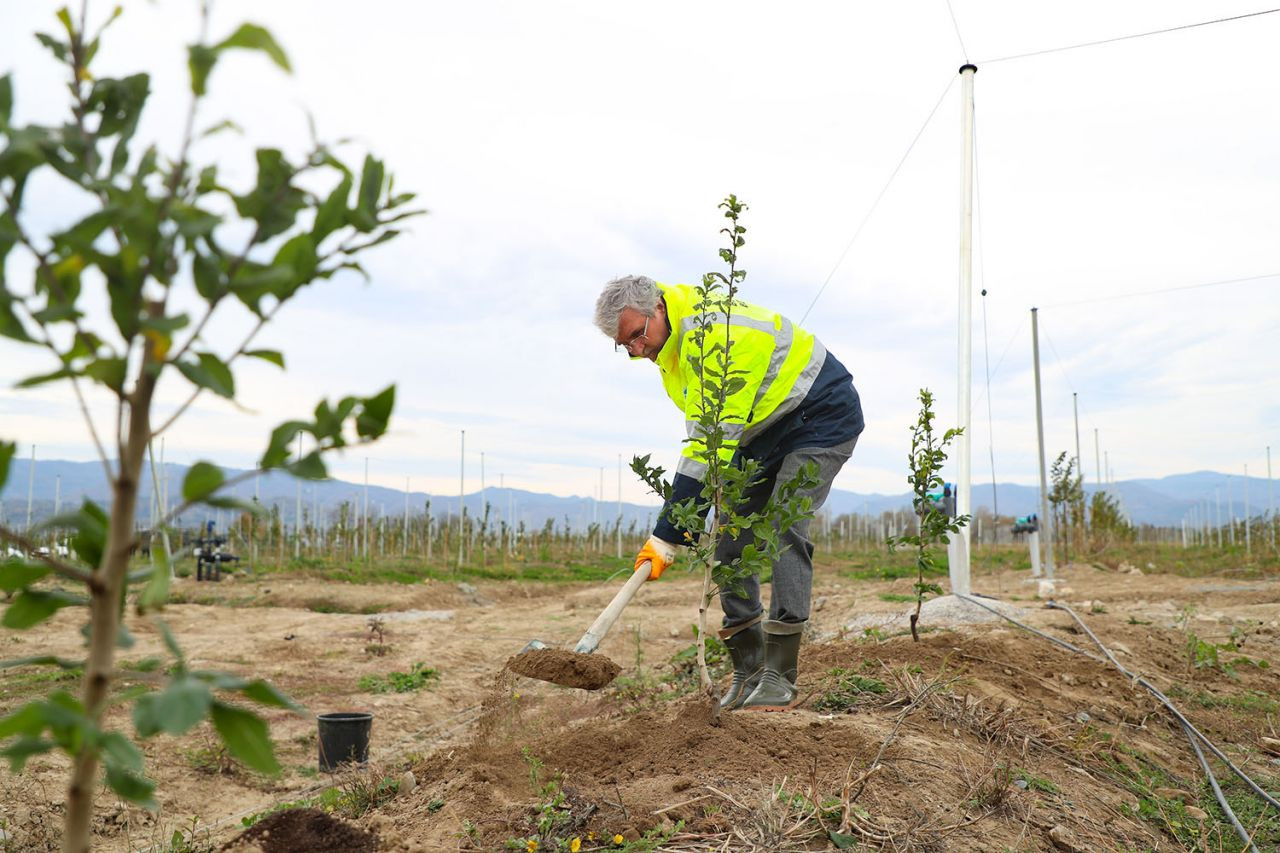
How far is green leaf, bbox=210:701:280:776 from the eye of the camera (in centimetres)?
98

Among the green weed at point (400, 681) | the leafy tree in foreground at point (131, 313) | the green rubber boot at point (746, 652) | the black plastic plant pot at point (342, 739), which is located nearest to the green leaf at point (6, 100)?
the leafy tree in foreground at point (131, 313)

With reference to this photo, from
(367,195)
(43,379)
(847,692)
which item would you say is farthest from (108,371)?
(847,692)

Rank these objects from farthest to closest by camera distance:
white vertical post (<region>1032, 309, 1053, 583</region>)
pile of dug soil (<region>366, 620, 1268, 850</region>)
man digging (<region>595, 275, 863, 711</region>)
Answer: white vertical post (<region>1032, 309, 1053, 583</region>) < man digging (<region>595, 275, 863, 711</region>) < pile of dug soil (<region>366, 620, 1268, 850</region>)

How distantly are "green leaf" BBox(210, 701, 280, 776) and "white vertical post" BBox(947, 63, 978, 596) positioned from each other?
6759 millimetres

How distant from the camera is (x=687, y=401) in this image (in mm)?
3549

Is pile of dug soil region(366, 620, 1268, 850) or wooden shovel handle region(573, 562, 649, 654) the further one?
wooden shovel handle region(573, 562, 649, 654)

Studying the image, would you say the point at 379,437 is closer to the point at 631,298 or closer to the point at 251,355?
the point at 251,355

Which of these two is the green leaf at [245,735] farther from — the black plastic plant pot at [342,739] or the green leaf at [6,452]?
the black plastic plant pot at [342,739]

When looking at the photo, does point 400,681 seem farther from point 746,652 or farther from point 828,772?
point 828,772

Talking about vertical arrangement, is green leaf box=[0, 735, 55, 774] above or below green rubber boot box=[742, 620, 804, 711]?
above

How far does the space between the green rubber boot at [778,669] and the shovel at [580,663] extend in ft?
2.62

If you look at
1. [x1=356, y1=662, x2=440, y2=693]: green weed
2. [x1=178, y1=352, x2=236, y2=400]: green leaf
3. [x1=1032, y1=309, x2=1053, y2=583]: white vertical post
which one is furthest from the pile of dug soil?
[x1=1032, y1=309, x2=1053, y2=583]: white vertical post

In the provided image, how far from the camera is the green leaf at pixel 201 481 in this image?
1.01 meters

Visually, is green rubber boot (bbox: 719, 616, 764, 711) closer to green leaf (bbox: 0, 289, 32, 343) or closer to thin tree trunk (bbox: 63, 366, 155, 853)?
thin tree trunk (bbox: 63, 366, 155, 853)
